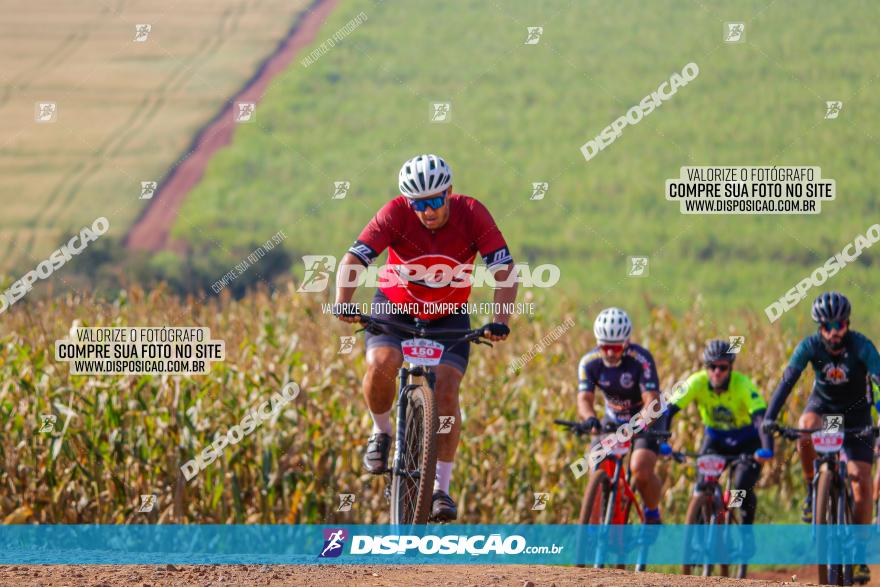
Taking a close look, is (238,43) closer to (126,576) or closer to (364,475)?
(364,475)

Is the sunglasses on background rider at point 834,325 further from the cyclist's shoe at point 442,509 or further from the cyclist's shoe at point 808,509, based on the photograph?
the cyclist's shoe at point 442,509

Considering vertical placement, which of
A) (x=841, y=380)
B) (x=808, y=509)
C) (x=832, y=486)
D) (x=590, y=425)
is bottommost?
(x=808, y=509)

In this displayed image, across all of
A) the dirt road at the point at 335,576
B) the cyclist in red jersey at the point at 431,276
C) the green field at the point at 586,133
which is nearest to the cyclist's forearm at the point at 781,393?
the dirt road at the point at 335,576

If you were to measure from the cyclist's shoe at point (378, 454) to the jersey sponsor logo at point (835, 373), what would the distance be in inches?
163

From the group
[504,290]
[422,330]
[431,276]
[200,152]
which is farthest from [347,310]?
[200,152]

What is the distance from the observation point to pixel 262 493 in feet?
46.4

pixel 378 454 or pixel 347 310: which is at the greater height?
pixel 347 310

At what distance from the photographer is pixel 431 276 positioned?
984cm

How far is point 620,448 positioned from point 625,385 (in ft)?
2.07

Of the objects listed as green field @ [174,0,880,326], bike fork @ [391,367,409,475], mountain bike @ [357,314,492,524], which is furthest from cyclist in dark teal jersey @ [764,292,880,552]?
green field @ [174,0,880,326]

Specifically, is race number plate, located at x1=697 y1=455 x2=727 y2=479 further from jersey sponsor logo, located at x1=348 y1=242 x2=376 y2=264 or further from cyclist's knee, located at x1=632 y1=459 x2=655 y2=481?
jersey sponsor logo, located at x1=348 y1=242 x2=376 y2=264

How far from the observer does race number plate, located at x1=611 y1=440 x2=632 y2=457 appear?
11.9 m

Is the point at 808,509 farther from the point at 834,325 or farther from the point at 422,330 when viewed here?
the point at 422,330

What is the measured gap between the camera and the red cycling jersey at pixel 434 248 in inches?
386
